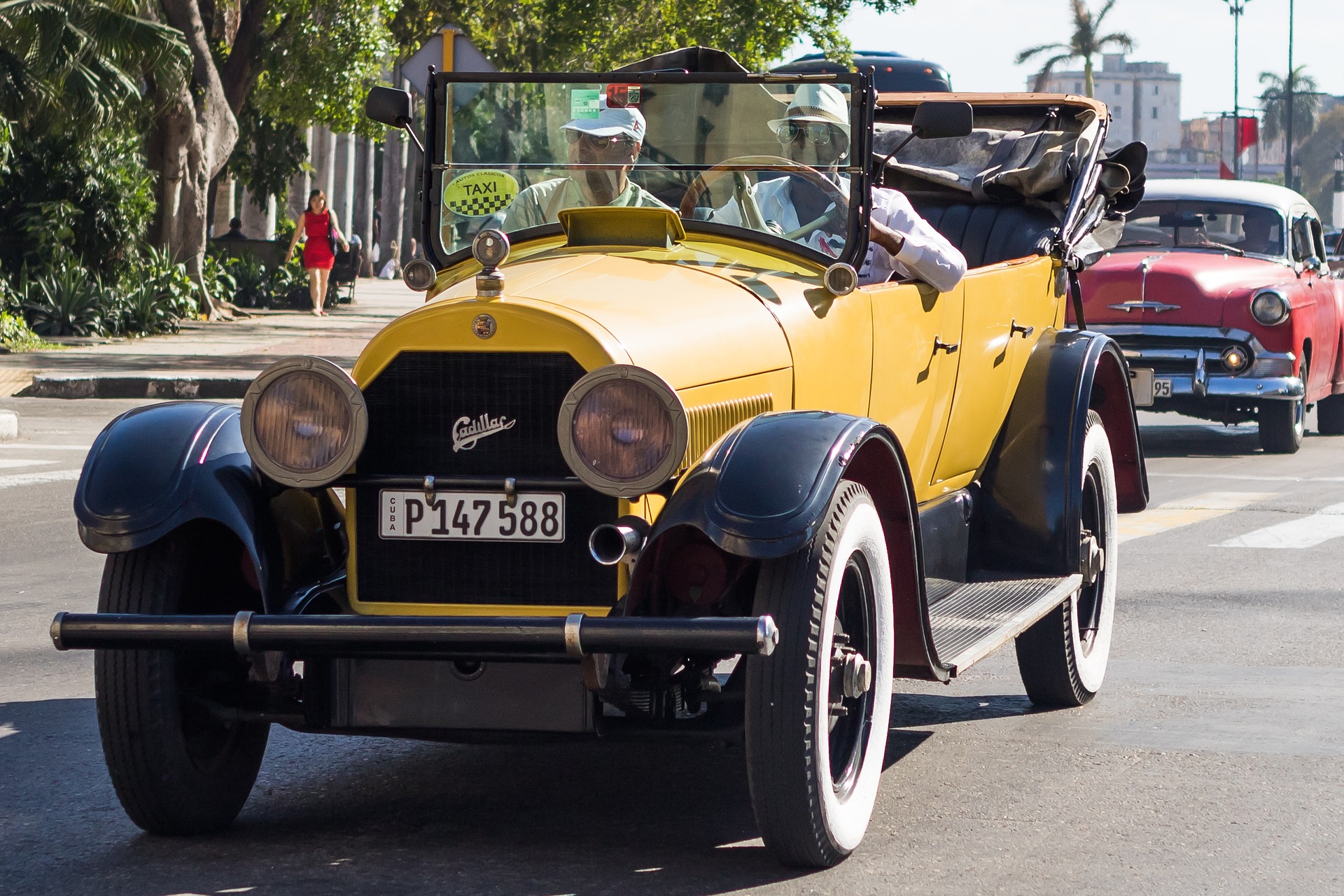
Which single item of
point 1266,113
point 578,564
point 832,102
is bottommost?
point 578,564

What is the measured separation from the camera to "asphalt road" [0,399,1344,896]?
405 cm

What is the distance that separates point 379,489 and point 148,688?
A: 2.22ft

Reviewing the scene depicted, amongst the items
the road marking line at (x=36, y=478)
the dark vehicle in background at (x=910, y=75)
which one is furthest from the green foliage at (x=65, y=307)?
the road marking line at (x=36, y=478)

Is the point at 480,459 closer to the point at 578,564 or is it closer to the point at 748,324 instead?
the point at 578,564

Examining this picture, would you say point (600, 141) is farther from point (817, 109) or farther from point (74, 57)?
point (74, 57)

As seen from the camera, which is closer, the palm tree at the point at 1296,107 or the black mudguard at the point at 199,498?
the black mudguard at the point at 199,498

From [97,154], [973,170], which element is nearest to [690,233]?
[973,170]

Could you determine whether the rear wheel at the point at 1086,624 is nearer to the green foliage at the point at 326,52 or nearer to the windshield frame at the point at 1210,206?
the windshield frame at the point at 1210,206

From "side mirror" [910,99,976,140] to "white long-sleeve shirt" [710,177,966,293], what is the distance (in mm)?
338

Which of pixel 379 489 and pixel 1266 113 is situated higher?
pixel 1266 113

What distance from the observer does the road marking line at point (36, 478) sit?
1109cm

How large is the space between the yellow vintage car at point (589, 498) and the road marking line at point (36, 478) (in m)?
6.65

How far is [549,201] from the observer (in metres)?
5.18

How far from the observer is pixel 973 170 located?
780cm
